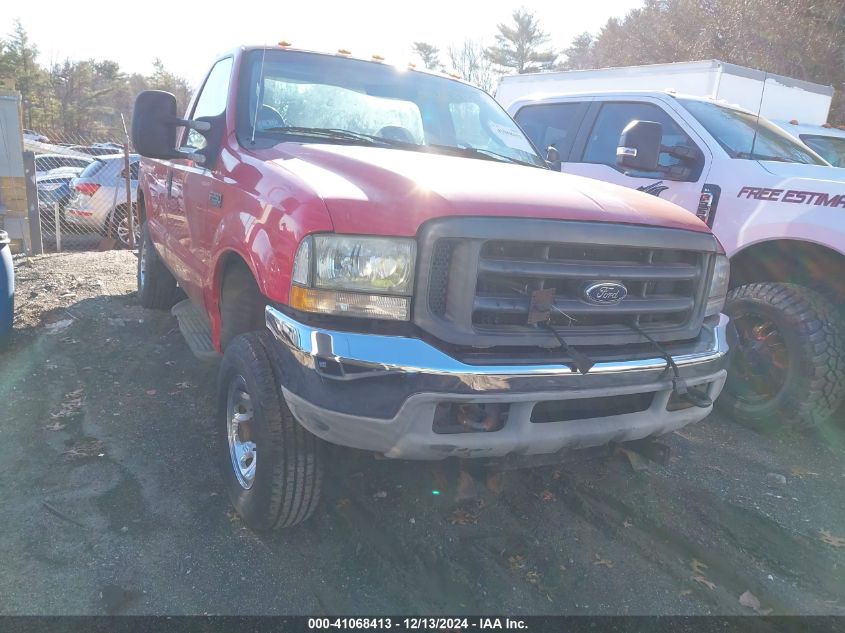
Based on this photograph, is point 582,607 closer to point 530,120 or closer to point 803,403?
point 803,403

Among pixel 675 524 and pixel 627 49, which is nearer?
pixel 675 524

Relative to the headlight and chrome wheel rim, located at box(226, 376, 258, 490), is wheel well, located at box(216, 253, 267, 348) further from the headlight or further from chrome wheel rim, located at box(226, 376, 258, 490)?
the headlight

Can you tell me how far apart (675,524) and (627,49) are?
30560 mm

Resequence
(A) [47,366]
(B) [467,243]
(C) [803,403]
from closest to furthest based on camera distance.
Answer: (B) [467,243], (C) [803,403], (A) [47,366]

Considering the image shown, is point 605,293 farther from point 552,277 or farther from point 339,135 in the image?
point 339,135

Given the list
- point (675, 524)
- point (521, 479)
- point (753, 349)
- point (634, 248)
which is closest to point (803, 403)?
point (753, 349)

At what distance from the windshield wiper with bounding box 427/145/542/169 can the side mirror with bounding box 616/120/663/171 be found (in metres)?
0.78

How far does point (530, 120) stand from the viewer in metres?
6.31

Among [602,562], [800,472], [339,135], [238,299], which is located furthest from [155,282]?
[800,472]

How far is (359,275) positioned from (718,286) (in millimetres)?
1782

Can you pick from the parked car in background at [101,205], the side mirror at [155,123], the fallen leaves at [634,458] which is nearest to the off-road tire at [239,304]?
the side mirror at [155,123]

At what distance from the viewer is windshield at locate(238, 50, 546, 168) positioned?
335 cm

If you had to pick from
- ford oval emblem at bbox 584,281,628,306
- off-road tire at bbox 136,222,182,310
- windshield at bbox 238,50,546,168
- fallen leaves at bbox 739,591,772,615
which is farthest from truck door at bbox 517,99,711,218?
off-road tire at bbox 136,222,182,310

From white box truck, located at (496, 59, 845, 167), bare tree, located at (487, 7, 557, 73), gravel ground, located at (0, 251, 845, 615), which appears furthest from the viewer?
bare tree, located at (487, 7, 557, 73)
